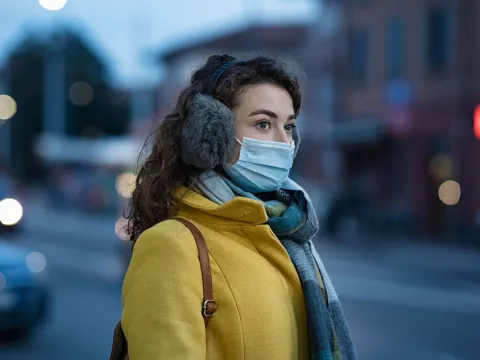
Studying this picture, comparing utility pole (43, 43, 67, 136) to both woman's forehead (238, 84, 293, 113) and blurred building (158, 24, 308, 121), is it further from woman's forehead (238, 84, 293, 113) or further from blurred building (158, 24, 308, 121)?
woman's forehead (238, 84, 293, 113)

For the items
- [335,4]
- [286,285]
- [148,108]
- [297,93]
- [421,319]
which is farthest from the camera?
[148,108]

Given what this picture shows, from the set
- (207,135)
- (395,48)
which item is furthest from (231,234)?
(395,48)

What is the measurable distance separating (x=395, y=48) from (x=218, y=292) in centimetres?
2565

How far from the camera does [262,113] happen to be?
246 cm

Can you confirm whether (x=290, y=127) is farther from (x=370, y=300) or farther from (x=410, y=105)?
(x=410, y=105)

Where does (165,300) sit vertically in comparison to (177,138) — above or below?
below

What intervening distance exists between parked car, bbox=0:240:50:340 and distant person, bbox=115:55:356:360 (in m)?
6.60

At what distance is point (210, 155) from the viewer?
239 centimetres

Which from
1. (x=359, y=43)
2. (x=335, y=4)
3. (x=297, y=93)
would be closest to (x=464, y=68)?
(x=359, y=43)

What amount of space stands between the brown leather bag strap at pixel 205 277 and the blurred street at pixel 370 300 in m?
6.16

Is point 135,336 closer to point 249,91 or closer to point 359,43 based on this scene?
point 249,91

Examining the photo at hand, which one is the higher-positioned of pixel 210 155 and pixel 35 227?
pixel 210 155

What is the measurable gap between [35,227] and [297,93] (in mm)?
31054

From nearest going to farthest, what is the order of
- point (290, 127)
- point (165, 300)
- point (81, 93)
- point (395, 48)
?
point (165, 300), point (290, 127), point (395, 48), point (81, 93)
